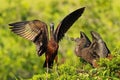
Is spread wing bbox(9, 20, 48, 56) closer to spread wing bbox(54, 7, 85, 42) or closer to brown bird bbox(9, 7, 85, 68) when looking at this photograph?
brown bird bbox(9, 7, 85, 68)

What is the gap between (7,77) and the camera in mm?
22594

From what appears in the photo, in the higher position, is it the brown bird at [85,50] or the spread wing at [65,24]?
the spread wing at [65,24]

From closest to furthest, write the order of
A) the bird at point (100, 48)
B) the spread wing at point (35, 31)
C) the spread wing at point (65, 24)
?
the bird at point (100, 48) < the spread wing at point (35, 31) < the spread wing at point (65, 24)

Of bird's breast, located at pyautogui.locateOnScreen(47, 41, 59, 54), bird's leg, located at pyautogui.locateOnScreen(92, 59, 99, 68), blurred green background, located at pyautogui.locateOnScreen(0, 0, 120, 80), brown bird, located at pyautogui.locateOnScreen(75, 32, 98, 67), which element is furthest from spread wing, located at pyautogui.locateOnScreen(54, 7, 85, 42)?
blurred green background, located at pyautogui.locateOnScreen(0, 0, 120, 80)

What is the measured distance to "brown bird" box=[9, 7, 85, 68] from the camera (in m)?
11.0

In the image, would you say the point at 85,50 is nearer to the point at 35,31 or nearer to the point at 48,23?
the point at 35,31

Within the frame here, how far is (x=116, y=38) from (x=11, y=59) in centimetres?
373

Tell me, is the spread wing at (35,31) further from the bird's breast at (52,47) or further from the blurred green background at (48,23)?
the blurred green background at (48,23)

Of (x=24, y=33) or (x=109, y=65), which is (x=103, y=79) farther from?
(x=24, y=33)

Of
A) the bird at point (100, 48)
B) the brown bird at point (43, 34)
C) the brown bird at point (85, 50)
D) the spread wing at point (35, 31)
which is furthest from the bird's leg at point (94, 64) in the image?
the spread wing at point (35, 31)

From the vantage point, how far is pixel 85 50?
11.4 metres

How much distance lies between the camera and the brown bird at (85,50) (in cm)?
1114

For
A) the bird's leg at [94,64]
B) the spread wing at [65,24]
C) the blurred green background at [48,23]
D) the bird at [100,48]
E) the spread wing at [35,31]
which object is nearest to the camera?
the bird's leg at [94,64]

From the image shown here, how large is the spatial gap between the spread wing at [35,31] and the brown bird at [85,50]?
706 millimetres
